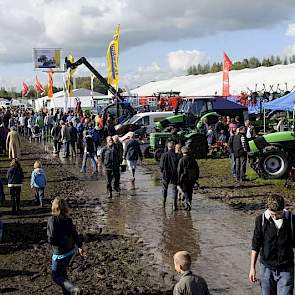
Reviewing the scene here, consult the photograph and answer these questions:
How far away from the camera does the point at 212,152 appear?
73.7 feet

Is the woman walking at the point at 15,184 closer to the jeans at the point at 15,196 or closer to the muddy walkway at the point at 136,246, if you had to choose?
the jeans at the point at 15,196

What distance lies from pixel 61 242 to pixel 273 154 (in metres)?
10.3

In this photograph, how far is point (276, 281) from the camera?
5.68m

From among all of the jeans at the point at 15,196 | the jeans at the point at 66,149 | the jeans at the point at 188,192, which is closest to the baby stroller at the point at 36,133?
the jeans at the point at 66,149

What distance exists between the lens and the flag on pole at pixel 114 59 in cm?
3192

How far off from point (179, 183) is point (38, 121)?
22166 mm

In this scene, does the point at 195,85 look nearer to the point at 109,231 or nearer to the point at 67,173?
the point at 67,173

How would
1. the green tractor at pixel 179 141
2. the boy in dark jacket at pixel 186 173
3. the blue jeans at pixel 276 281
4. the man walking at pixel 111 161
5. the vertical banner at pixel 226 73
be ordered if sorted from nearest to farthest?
the blue jeans at pixel 276 281 < the boy in dark jacket at pixel 186 173 < the man walking at pixel 111 161 < the green tractor at pixel 179 141 < the vertical banner at pixel 226 73

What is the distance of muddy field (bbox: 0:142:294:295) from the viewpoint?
783cm

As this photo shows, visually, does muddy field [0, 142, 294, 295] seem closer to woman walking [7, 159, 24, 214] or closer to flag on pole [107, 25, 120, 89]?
woman walking [7, 159, 24, 214]

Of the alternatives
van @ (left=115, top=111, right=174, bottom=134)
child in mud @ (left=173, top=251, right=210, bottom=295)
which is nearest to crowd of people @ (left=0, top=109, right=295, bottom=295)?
child in mud @ (left=173, top=251, right=210, bottom=295)

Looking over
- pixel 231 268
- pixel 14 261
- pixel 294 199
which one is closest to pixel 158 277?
pixel 231 268

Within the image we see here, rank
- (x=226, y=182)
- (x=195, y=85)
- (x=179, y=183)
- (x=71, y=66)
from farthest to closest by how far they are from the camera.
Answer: (x=195, y=85), (x=71, y=66), (x=226, y=182), (x=179, y=183)

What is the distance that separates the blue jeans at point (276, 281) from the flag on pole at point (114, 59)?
88.5 ft
